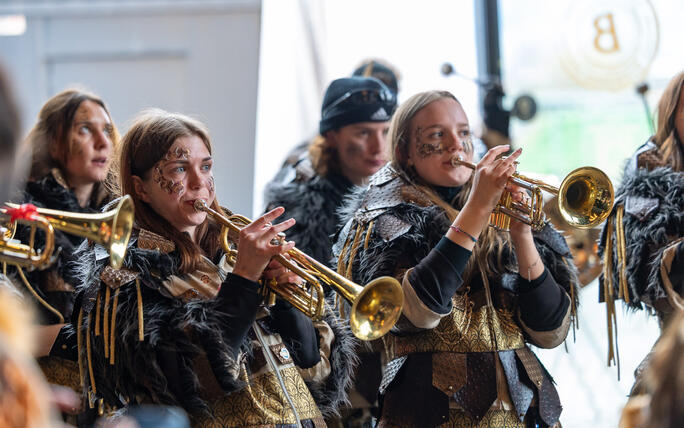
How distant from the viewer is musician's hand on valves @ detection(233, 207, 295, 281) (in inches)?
82.4

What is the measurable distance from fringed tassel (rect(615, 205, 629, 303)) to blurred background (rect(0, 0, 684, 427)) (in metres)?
1.98

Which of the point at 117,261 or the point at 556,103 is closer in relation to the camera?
the point at 117,261

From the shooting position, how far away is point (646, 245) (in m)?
2.62

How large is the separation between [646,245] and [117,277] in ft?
4.83

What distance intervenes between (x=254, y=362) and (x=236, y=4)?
3.27 metres

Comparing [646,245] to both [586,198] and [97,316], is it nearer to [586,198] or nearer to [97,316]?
[586,198]

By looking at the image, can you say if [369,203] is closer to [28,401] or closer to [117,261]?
[117,261]

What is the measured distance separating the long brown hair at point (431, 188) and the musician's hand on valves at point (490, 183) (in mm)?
205

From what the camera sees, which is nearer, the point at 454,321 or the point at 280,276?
the point at 280,276

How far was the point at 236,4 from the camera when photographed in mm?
5062

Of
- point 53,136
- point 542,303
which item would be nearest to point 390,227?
point 542,303

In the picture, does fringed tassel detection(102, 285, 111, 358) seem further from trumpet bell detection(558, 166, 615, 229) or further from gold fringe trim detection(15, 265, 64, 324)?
trumpet bell detection(558, 166, 615, 229)

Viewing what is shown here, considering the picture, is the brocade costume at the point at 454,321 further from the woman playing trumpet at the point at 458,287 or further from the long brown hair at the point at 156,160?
the long brown hair at the point at 156,160

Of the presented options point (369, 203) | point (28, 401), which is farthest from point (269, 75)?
point (28, 401)
